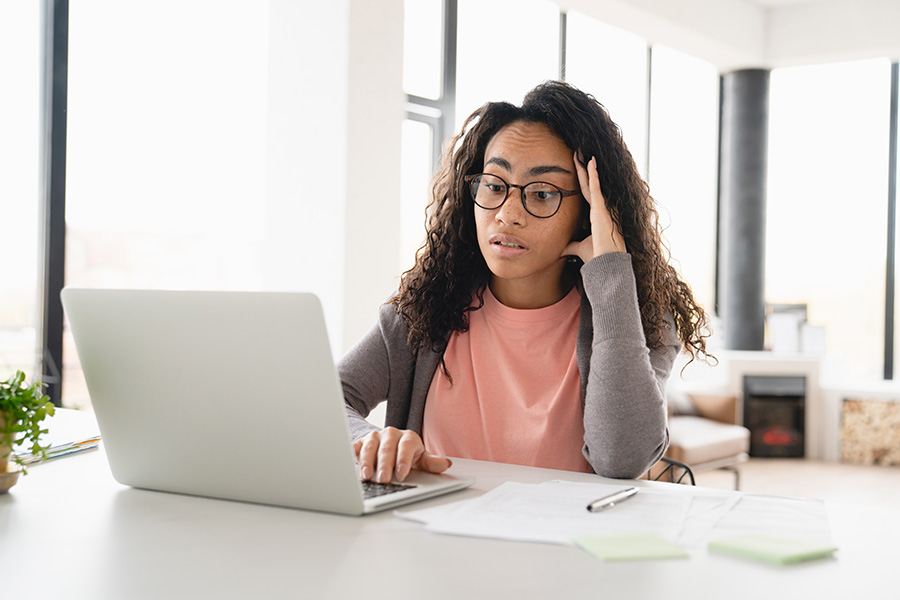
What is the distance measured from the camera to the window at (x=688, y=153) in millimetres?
6180

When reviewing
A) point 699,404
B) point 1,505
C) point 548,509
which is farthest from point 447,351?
point 699,404

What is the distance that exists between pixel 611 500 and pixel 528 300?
791 mm

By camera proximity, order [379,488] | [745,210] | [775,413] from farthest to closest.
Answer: [745,210] < [775,413] < [379,488]

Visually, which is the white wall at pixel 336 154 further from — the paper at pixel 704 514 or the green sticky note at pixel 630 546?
the green sticky note at pixel 630 546

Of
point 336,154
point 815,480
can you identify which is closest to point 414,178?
point 336,154

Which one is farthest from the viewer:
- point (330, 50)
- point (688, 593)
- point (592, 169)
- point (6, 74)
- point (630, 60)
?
point (630, 60)

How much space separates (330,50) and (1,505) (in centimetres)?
303

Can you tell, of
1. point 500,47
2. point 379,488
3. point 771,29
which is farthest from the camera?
point 771,29

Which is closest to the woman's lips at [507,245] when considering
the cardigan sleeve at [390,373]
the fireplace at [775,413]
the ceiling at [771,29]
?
the cardigan sleeve at [390,373]

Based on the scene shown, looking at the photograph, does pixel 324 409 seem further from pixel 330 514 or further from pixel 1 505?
pixel 1 505

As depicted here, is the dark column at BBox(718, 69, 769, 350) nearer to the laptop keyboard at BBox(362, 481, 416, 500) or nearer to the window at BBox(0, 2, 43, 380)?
the window at BBox(0, 2, 43, 380)

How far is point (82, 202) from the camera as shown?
3.41 metres

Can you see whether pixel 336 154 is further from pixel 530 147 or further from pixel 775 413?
pixel 775 413

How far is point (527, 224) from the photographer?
1.60m
